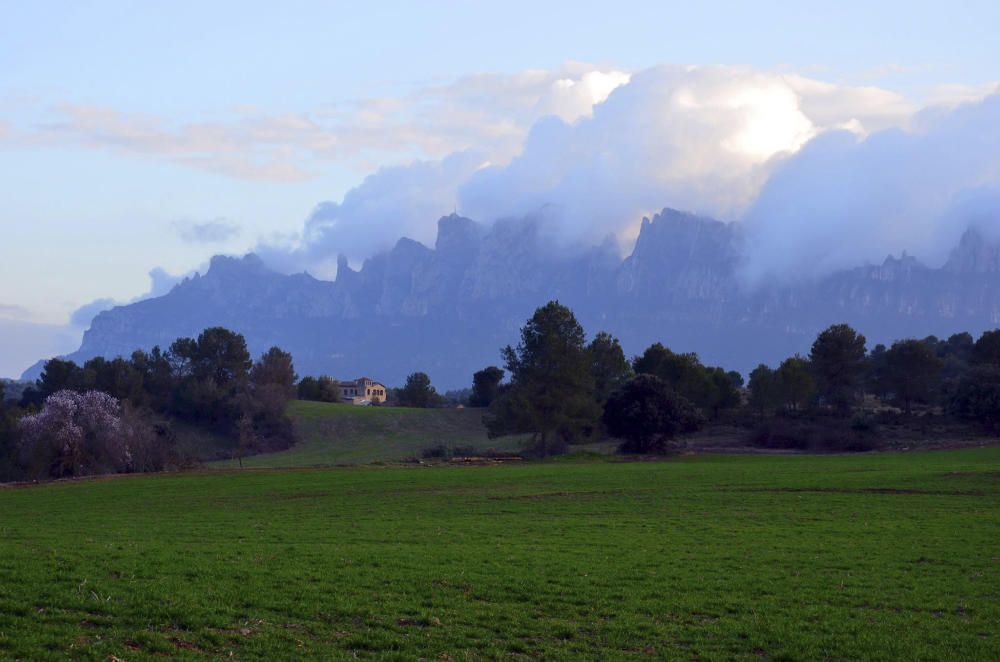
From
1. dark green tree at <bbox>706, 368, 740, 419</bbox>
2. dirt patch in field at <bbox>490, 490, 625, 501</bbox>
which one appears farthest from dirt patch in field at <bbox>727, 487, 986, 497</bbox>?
dark green tree at <bbox>706, 368, 740, 419</bbox>

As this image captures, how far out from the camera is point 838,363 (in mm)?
109062

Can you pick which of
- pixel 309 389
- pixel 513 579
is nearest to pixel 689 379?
pixel 309 389

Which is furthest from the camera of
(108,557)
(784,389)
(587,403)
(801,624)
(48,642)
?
(784,389)

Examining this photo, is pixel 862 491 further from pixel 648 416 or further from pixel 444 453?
pixel 444 453

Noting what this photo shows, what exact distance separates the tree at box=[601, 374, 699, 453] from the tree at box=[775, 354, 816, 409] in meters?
25.9

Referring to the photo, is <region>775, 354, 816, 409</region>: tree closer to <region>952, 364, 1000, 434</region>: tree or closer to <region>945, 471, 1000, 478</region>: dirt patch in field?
<region>952, 364, 1000, 434</region>: tree

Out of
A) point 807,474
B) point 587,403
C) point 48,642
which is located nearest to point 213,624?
point 48,642

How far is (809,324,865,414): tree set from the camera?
109 meters

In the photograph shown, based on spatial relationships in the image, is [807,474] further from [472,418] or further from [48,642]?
[472,418]

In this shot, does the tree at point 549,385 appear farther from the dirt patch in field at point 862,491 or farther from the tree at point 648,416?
the dirt patch in field at point 862,491

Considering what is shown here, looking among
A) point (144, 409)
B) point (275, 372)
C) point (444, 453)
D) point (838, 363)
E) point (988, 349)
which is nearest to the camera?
point (444, 453)

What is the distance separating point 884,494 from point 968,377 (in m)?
58.2

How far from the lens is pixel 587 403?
83.6 m

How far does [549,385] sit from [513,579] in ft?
215
